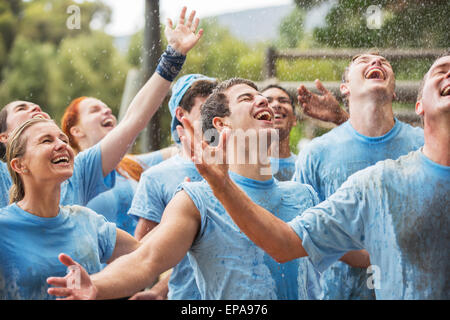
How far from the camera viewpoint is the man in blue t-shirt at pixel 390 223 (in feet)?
6.29

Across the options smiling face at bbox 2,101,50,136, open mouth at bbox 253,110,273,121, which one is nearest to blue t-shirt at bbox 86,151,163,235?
smiling face at bbox 2,101,50,136

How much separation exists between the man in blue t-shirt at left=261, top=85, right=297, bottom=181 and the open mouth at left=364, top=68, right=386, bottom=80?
2.36 feet

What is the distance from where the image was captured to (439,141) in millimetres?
2016

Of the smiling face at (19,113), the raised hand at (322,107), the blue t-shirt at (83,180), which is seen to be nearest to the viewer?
the blue t-shirt at (83,180)

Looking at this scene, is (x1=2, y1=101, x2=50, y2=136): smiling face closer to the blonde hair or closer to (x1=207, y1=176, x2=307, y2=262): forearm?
the blonde hair

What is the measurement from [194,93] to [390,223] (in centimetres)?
142

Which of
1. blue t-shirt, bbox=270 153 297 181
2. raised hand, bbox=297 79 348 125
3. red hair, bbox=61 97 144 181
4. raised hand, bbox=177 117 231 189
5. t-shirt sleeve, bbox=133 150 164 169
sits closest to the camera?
raised hand, bbox=177 117 231 189

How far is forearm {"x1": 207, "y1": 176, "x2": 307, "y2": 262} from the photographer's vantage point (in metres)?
1.85

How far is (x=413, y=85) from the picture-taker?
411 cm

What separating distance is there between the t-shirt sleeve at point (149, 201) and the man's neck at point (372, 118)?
910 mm

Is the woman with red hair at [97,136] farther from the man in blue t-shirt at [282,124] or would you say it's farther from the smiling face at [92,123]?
the man in blue t-shirt at [282,124]

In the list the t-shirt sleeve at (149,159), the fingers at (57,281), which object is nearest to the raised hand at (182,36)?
the t-shirt sleeve at (149,159)

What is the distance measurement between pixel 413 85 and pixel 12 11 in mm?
29328
